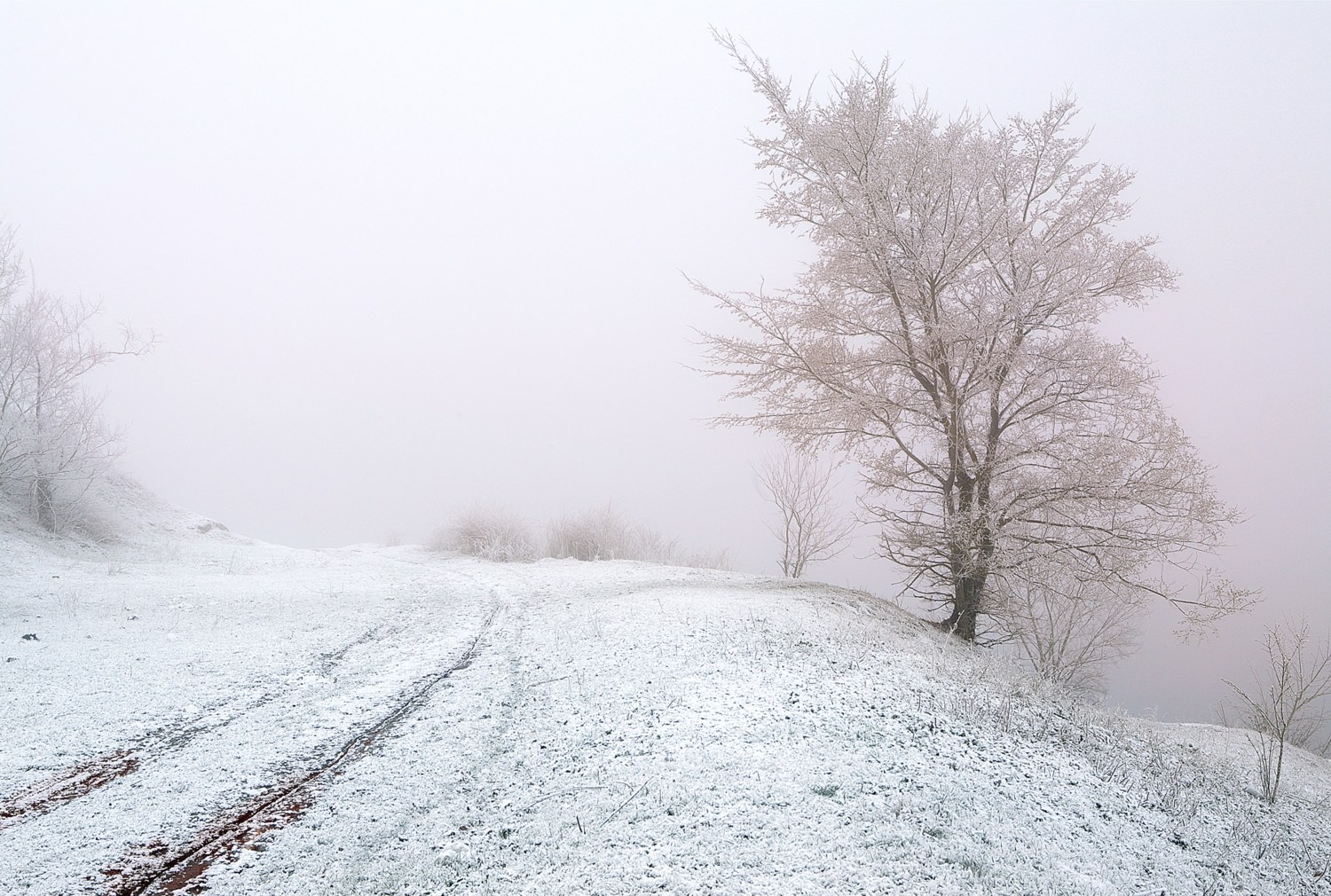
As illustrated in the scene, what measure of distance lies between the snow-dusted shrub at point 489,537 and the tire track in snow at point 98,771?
1703 cm

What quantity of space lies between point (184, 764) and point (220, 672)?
8.81 ft

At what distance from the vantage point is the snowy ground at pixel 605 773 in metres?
3.15

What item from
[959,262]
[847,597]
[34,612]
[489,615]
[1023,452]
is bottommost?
[34,612]

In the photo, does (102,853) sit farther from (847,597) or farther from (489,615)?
(847,597)

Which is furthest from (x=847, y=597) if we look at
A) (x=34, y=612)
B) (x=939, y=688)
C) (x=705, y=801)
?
(x=34, y=612)

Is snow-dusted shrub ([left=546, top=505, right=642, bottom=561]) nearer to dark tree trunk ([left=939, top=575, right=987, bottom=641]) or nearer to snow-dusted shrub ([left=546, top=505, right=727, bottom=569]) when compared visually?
snow-dusted shrub ([left=546, top=505, right=727, bottom=569])

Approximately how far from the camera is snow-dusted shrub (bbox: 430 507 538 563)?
904 inches

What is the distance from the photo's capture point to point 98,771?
4.28 metres

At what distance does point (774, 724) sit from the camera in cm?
466

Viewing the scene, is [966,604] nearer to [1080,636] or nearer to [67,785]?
[67,785]

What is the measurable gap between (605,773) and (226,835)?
86.8 inches

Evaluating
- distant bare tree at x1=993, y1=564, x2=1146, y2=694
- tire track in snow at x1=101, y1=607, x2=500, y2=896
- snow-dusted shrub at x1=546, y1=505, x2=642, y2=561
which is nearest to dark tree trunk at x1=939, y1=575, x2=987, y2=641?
distant bare tree at x1=993, y1=564, x2=1146, y2=694

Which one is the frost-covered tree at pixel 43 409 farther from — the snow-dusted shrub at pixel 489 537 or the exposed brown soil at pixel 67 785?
the exposed brown soil at pixel 67 785

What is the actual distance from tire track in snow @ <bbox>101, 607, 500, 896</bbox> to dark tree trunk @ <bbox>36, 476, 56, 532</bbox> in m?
20.4
